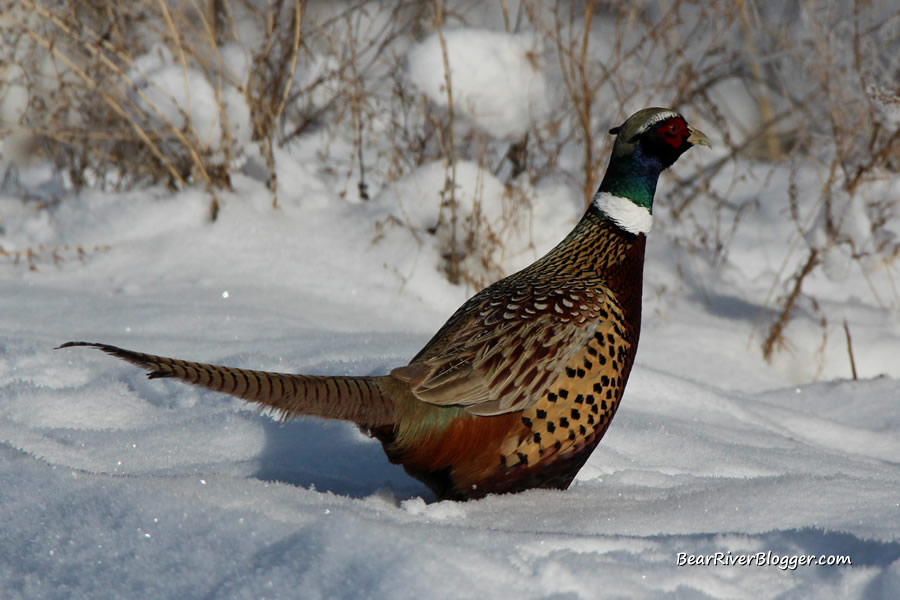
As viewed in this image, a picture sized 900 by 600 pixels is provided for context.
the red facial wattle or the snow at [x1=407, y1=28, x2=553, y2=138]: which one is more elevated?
the snow at [x1=407, y1=28, x2=553, y2=138]

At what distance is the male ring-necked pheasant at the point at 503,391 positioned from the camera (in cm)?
199

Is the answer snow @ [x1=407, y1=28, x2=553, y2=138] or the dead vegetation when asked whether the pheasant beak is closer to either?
the dead vegetation

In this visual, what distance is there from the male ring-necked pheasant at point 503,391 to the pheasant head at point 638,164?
0.24 meters

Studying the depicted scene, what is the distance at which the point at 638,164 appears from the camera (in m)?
2.58

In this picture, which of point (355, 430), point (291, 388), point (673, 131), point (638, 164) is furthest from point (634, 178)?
point (291, 388)

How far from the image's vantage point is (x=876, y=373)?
4.52 metres

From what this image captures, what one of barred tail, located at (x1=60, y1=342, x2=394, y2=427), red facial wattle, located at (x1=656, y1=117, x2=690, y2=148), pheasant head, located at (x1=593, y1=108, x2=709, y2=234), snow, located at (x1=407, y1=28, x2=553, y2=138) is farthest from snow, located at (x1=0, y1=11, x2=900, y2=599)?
red facial wattle, located at (x1=656, y1=117, x2=690, y2=148)

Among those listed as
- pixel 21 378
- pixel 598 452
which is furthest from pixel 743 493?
pixel 21 378

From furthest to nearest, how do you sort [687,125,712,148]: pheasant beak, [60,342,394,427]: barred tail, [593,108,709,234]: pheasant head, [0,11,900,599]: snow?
[687,125,712,148]: pheasant beak, [593,108,709,234]: pheasant head, [60,342,394,427]: barred tail, [0,11,900,599]: snow

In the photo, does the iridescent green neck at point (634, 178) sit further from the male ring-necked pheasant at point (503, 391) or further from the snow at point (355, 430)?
the snow at point (355, 430)

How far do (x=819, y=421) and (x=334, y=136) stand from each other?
125 inches

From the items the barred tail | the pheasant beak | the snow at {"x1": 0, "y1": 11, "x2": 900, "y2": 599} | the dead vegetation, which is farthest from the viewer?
the dead vegetation

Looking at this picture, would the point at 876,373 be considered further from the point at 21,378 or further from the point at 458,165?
the point at 21,378

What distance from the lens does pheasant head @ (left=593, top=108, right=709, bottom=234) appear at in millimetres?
2527
